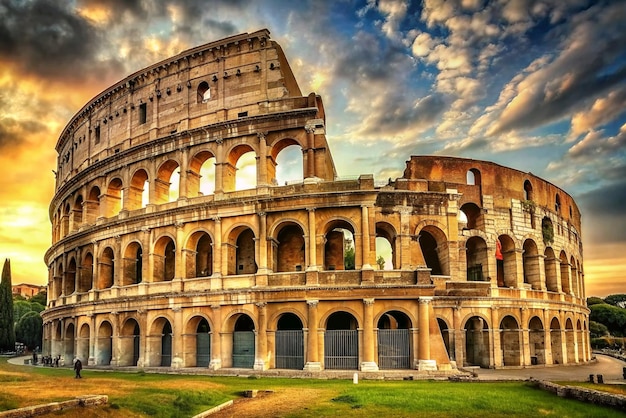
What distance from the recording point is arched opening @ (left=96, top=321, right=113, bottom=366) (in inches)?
1221

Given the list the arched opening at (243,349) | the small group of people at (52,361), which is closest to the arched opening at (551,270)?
the arched opening at (243,349)

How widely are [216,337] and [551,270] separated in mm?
23098

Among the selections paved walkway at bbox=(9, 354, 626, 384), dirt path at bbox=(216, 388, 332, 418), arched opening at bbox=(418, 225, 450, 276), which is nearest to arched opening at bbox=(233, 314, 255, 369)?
paved walkway at bbox=(9, 354, 626, 384)

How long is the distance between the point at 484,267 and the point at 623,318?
43.4 m

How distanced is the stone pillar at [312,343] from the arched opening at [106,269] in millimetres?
14476

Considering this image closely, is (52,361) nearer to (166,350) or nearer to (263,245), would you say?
(166,350)

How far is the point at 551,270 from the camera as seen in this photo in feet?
119

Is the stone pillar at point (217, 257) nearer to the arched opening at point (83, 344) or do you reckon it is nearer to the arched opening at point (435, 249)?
the arched opening at point (435, 249)

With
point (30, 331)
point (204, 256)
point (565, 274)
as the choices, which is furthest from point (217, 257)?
point (30, 331)

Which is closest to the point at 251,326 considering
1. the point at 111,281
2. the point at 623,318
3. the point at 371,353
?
the point at 371,353

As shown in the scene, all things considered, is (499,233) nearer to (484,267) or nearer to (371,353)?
(484,267)

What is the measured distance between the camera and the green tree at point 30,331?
60438 millimetres

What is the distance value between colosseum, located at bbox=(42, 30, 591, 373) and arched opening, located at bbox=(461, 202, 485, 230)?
0.14 meters

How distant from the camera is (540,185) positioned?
119 feet
